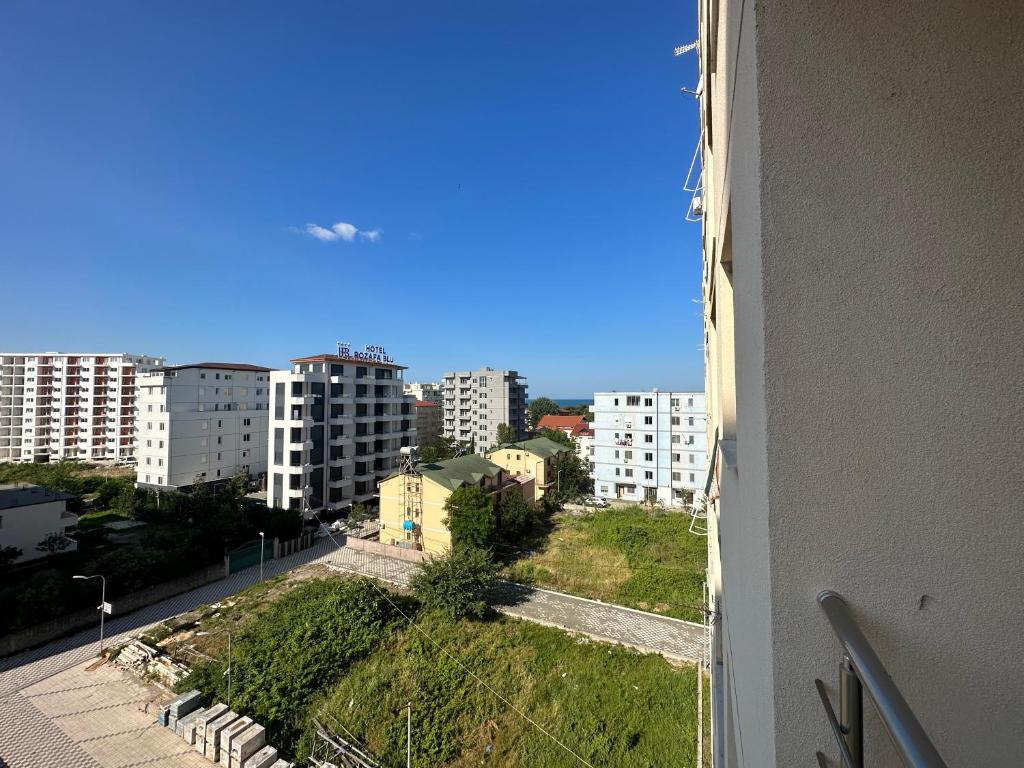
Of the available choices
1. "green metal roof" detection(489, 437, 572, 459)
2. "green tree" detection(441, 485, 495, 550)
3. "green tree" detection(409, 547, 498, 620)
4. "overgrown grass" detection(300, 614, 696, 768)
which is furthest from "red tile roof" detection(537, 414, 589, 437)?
"overgrown grass" detection(300, 614, 696, 768)

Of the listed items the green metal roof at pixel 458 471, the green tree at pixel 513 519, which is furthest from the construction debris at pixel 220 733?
the green tree at pixel 513 519

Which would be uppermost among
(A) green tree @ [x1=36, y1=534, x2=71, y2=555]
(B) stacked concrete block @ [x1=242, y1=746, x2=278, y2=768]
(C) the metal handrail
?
(C) the metal handrail

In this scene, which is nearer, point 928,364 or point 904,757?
point 904,757

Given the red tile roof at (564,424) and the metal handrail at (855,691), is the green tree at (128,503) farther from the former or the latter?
the red tile roof at (564,424)

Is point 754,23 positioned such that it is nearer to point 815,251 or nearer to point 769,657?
point 815,251

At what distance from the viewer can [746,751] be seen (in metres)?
1.29

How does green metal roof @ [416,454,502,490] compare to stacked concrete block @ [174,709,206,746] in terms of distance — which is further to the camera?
green metal roof @ [416,454,502,490]

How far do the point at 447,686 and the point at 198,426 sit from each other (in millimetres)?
27249

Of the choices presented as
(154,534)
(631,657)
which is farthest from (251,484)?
(631,657)

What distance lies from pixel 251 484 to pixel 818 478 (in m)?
35.4

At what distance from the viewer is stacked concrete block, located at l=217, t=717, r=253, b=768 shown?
7828mm

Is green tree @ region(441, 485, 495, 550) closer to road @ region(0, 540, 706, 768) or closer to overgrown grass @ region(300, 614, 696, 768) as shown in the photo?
road @ region(0, 540, 706, 768)

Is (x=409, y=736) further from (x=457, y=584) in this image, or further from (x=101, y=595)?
(x=101, y=595)

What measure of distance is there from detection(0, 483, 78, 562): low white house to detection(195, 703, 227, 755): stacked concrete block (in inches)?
604
